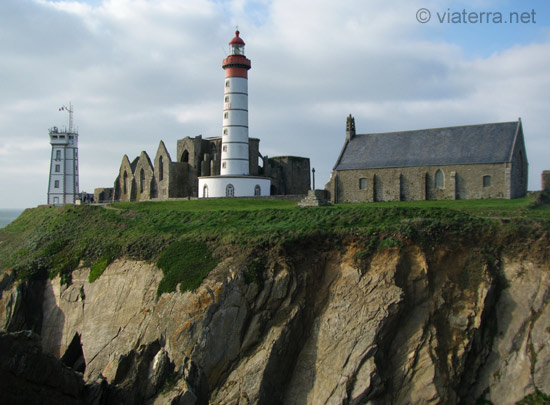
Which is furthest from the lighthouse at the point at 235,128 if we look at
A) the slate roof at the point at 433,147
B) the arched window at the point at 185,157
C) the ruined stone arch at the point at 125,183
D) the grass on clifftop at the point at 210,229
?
the ruined stone arch at the point at 125,183

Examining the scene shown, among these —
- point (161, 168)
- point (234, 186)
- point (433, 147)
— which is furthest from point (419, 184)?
point (161, 168)

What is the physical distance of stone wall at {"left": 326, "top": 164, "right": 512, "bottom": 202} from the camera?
130 ft

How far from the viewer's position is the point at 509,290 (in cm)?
2184

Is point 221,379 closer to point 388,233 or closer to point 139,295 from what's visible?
point 139,295

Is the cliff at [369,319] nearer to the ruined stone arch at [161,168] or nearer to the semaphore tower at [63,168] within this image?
the ruined stone arch at [161,168]

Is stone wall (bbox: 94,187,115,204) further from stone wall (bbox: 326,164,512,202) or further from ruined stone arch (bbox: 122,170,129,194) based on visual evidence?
stone wall (bbox: 326,164,512,202)

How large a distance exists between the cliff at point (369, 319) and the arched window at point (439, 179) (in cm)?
1788

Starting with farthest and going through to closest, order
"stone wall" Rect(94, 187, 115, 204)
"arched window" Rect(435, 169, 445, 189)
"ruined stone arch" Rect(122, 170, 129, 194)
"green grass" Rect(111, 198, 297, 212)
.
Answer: "stone wall" Rect(94, 187, 115, 204) < "ruined stone arch" Rect(122, 170, 129, 194) < "arched window" Rect(435, 169, 445, 189) < "green grass" Rect(111, 198, 297, 212)

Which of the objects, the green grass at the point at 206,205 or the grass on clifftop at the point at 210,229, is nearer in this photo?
the grass on clifftop at the point at 210,229

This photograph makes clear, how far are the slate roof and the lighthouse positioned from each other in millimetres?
8453

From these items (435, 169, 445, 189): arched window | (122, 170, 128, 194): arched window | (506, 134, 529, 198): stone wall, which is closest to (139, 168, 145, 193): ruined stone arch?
(122, 170, 128, 194): arched window

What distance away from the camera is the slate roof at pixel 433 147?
132 feet

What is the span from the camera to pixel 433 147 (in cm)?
4303

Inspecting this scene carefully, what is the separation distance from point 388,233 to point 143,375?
11.9 meters
